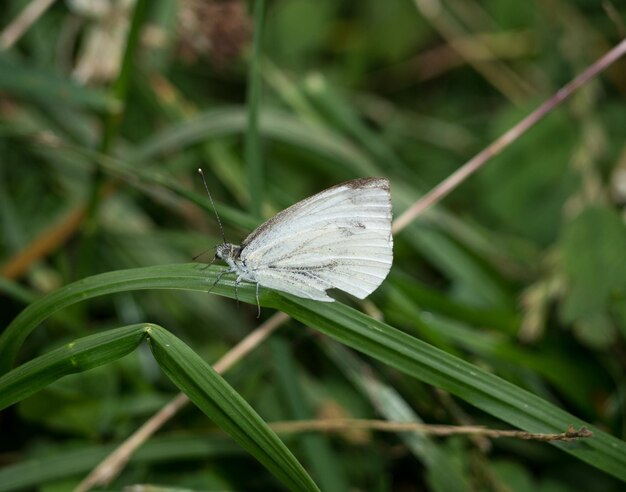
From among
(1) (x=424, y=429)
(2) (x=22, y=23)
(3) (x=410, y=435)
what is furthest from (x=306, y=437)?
(2) (x=22, y=23)

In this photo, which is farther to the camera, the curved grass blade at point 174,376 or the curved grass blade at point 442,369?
the curved grass blade at point 442,369

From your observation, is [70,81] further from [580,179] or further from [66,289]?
→ [580,179]

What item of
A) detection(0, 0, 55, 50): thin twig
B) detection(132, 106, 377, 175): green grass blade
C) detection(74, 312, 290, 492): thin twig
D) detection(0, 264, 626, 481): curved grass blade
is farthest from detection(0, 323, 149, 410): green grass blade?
detection(0, 0, 55, 50): thin twig

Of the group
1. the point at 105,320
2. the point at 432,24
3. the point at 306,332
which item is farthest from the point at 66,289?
the point at 432,24

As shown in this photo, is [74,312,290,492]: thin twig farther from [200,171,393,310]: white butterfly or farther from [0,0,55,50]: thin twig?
[0,0,55,50]: thin twig

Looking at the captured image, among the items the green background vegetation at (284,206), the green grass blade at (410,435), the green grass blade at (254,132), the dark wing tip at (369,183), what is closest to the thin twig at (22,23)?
the green background vegetation at (284,206)

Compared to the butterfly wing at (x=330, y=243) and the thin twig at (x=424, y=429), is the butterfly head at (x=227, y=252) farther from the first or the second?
the thin twig at (x=424, y=429)
